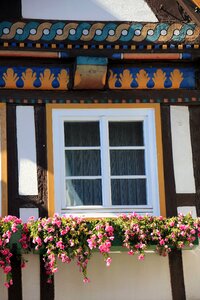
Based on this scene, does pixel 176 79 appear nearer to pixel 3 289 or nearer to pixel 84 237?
pixel 84 237

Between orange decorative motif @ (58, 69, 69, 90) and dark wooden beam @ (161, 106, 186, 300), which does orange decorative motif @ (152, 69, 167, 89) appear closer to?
dark wooden beam @ (161, 106, 186, 300)

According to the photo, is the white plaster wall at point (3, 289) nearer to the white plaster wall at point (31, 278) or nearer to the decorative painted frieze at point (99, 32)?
the white plaster wall at point (31, 278)

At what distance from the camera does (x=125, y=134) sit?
1076cm

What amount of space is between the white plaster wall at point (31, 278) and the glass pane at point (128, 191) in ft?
3.80

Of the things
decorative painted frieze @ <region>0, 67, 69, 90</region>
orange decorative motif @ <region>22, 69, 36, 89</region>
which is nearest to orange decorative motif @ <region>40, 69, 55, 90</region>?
decorative painted frieze @ <region>0, 67, 69, 90</region>

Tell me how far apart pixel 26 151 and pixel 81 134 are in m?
0.69

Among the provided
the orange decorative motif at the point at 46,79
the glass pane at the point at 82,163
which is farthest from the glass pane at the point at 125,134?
the orange decorative motif at the point at 46,79

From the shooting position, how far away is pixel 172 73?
10.9m

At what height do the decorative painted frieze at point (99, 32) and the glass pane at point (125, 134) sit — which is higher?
the decorative painted frieze at point (99, 32)

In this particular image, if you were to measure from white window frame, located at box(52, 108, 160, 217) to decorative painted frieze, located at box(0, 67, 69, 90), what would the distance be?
311 millimetres

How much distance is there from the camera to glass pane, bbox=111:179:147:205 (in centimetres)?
1055

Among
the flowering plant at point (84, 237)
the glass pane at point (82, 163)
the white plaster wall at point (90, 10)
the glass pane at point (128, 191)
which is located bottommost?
the flowering plant at point (84, 237)

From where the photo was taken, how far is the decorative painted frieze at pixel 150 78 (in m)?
10.8

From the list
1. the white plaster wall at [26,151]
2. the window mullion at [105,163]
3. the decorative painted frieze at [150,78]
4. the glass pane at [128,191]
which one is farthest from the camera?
the decorative painted frieze at [150,78]
